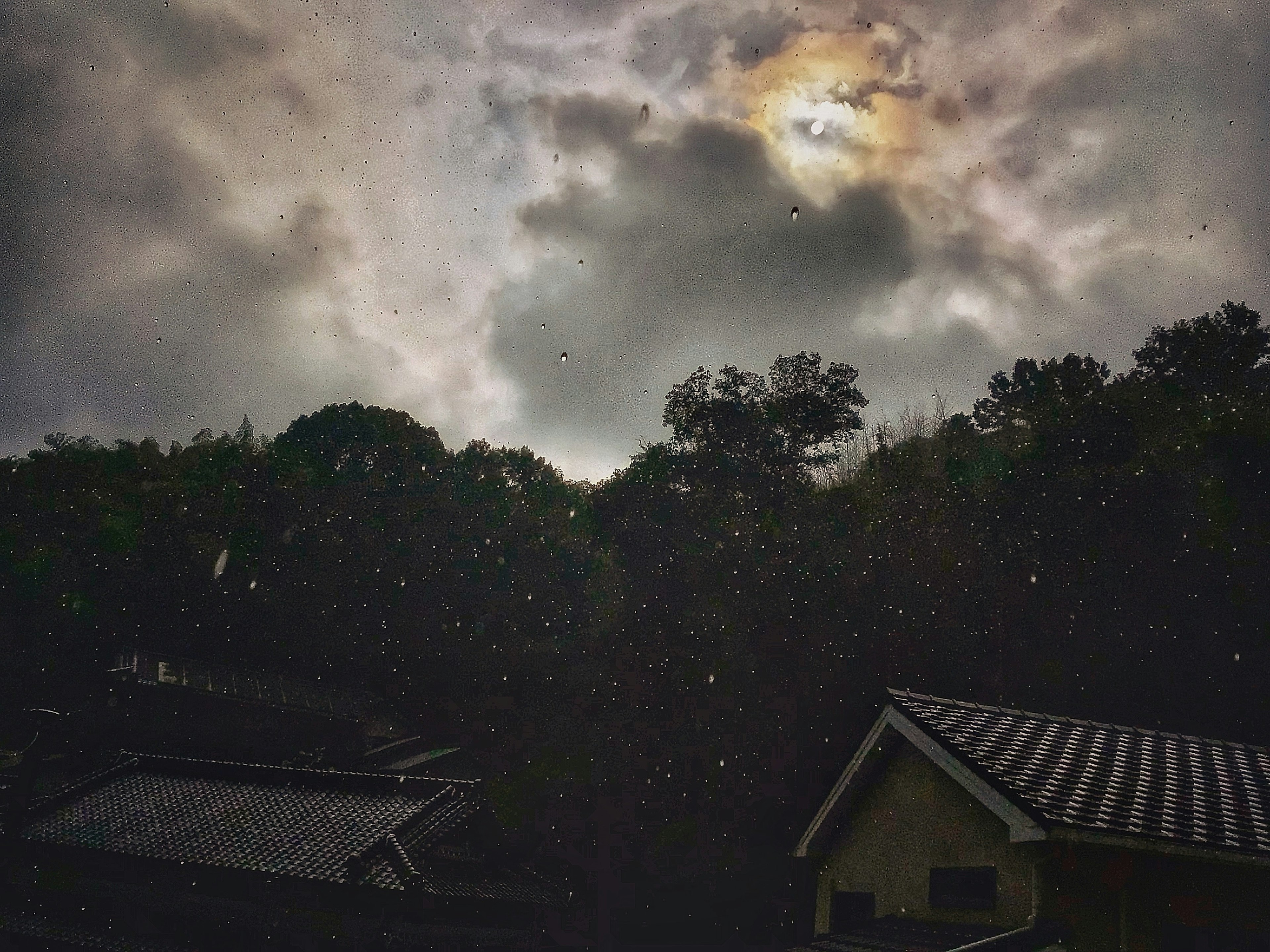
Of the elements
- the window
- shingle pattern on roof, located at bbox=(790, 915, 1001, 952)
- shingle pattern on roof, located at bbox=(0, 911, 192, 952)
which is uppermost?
the window

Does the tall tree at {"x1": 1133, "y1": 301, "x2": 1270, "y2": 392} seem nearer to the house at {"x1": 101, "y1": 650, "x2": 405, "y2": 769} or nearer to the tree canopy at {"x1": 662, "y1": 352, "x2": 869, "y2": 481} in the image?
the tree canopy at {"x1": 662, "y1": 352, "x2": 869, "y2": 481}

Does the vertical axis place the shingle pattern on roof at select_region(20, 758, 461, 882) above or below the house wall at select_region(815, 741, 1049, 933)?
below

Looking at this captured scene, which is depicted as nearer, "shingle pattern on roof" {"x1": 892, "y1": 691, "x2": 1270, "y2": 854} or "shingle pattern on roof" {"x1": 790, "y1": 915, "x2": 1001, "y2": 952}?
"shingle pattern on roof" {"x1": 892, "y1": 691, "x2": 1270, "y2": 854}

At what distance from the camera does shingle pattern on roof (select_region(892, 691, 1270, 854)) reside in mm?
8672

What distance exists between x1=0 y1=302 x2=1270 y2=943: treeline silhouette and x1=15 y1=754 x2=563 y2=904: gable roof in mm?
5537

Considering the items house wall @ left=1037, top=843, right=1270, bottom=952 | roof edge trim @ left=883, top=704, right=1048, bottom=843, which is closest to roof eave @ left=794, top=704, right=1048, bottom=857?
roof edge trim @ left=883, top=704, right=1048, bottom=843

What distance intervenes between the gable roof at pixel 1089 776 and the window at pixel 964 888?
5.34 ft

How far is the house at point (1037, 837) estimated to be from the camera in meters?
8.78

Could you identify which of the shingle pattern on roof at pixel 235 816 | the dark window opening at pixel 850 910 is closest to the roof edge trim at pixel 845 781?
the dark window opening at pixel 850 910

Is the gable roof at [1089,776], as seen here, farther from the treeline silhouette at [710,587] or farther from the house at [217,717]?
the house at [217,717]

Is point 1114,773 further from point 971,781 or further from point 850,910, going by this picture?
point 850,910

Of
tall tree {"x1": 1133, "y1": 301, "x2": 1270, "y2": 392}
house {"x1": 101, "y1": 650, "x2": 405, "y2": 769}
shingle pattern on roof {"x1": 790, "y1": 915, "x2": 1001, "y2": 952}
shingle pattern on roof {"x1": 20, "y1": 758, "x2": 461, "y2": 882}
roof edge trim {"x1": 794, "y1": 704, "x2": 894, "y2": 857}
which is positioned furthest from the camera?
tall tree {"x1": 1133, "y1": 301, "x2": 1270, "y2": 392}

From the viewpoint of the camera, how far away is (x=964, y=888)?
11.3 metres

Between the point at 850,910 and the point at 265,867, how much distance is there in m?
13.4
